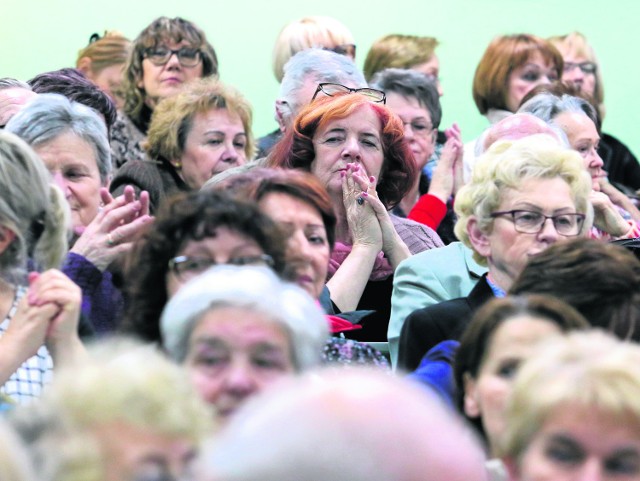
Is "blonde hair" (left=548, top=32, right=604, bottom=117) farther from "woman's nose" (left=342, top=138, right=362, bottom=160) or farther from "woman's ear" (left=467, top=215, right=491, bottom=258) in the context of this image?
"woman's ear" (left=467, top=215, right=491, bottom=258)

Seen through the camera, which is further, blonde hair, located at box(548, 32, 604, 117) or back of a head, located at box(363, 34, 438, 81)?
blonde hair, located at box(548, 32, 604, 117)

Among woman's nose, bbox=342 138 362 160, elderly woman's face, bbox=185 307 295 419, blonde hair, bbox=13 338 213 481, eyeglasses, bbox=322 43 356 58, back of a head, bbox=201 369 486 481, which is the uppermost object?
back of a head, bbox=201 369 486 481

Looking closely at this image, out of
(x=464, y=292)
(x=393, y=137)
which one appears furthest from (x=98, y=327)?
(x=393, y=137)

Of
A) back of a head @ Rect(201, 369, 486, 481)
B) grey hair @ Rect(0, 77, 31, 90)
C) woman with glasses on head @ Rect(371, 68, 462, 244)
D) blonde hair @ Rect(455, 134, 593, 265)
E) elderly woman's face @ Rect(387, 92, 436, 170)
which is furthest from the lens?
elderly woman's face @ Rect(387, 92, 436, 170)

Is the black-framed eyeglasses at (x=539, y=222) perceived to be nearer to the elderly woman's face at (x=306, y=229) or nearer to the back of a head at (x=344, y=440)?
the elderly woman's face at (x=306, y=229)

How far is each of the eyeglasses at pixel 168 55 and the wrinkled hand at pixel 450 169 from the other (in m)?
1.17

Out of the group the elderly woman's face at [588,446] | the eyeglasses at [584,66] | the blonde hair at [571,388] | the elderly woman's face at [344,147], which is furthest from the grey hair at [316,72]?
the elderly woman's face at [588,446]

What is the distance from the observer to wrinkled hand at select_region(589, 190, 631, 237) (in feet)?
18.7

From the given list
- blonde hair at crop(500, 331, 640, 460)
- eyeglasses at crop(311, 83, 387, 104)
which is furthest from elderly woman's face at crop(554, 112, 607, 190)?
blonde hair at crop(500, 331, 640, 460)

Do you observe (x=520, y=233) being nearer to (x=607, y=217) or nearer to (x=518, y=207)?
(x=518, y=207)

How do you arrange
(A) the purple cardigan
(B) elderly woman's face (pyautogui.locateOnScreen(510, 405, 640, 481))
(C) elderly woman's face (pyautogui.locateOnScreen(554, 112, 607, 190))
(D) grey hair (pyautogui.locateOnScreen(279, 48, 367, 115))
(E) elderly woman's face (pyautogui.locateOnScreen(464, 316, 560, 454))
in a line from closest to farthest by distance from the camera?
(B) elderly woman's face (pyautogui.locateOnScreen(510, 405, 640, 481))
(E) elderly woman's face (pyautogui.locateOnScreen(464, 316, 560, 454))
(A) the purple cardigan
(D) grey hair (pyautogui.locateOnScreen(279, 48, 367, 115))
(C) elderly woman's face (pyautogui.locateOnScreen(554, 112, 607, 190))

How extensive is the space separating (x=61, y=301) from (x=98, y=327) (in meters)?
0.81

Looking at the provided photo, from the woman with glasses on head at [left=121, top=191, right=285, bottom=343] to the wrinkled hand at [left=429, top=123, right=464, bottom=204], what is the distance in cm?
303

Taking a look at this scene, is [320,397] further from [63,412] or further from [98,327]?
[98,327]
